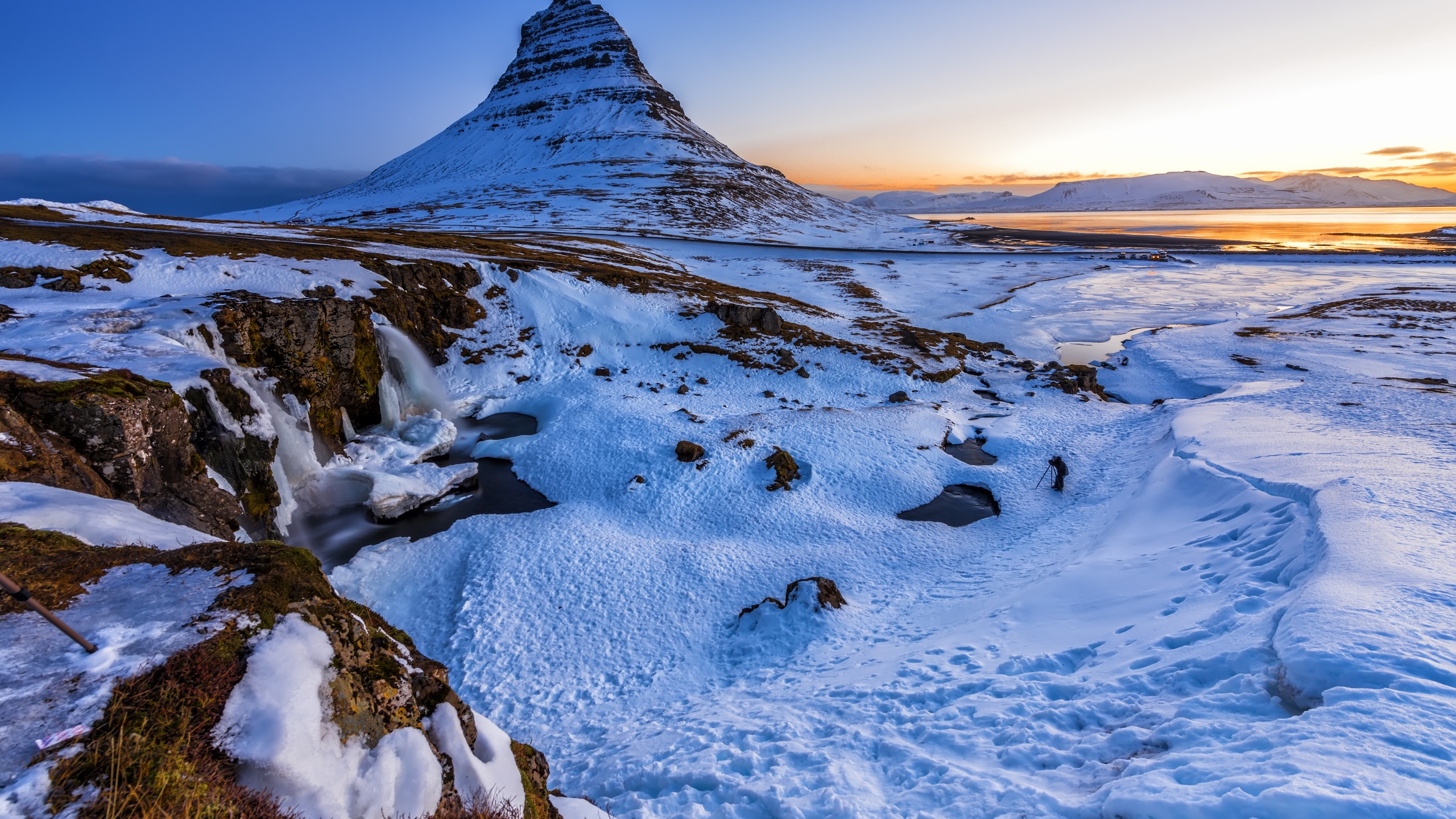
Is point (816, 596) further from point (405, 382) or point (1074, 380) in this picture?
point (1074, 380)

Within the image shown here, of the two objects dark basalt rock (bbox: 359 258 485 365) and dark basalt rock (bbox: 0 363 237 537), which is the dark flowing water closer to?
dark basalt rock (bbox: 0 363 237 537)

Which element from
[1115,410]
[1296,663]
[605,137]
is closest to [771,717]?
[1296,663]

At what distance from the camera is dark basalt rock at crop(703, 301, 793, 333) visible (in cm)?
3722

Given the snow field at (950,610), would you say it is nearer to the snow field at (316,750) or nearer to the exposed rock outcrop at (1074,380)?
the exposed rock outcrop at (1074,380)

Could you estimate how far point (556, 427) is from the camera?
2445 cm

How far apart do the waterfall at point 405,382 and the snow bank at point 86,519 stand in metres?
16.7

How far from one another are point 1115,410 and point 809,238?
109 meters

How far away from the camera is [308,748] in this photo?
15.5 ft

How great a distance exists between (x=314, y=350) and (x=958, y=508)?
2481cm

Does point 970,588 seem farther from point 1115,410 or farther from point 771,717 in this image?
point 1115,410

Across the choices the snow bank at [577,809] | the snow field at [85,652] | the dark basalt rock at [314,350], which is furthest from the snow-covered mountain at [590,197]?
the snow bank at [577,809]

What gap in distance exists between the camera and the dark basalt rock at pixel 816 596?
1373 centimetres

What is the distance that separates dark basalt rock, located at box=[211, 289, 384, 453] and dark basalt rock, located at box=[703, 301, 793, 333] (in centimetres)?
2027

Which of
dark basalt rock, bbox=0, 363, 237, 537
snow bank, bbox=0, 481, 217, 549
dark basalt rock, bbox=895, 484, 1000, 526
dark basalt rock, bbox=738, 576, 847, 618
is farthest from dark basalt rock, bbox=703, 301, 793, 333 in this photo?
snow bank, bbox=0, 481, 217, 549
